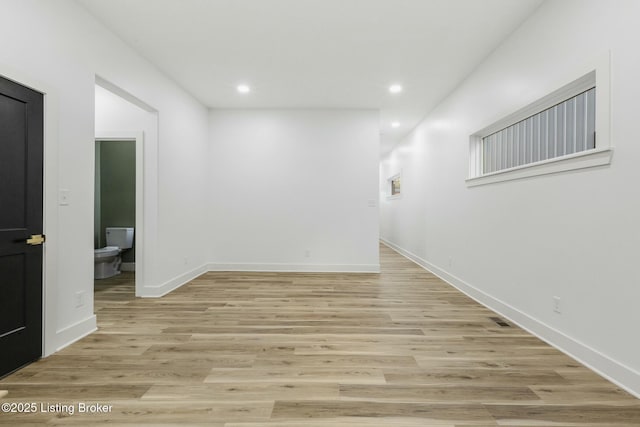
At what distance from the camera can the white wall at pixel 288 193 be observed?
529 centimetres

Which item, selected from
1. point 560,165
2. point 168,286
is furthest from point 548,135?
point 168,286

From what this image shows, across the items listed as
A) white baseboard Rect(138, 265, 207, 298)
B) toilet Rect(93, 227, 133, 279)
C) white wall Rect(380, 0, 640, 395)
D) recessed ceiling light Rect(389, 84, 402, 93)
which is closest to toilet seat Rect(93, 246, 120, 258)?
toilet Rect(93, 227, 133, 279)

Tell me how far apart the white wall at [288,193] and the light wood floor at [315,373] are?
197 cm

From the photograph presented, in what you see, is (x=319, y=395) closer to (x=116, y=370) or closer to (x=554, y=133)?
(x=116, y=370)

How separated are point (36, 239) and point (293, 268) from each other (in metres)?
3.63

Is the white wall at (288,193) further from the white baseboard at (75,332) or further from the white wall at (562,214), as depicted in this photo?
the white baseboard at (75,332)

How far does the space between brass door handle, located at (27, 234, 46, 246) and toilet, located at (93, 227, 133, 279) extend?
2.81m

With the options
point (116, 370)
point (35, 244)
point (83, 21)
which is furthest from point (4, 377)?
point (83, 21)

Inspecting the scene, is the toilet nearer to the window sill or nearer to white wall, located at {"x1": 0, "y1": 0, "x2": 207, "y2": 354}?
white wall, located at {"x1": 0, "y1": 0, "x2": 207, "y2": 354}

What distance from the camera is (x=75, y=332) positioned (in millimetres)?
2498

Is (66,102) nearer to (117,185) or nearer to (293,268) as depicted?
(117,185)

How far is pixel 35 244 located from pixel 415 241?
5.77 metres

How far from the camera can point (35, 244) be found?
83.3 inches

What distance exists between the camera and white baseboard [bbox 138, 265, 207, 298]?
3771mm
